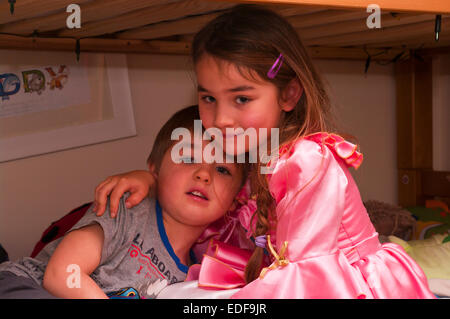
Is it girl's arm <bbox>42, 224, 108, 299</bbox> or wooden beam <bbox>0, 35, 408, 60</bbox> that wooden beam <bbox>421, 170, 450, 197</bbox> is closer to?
wooden beam <bbox>0, 35, 408, 60</bbox>

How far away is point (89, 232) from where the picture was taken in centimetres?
91

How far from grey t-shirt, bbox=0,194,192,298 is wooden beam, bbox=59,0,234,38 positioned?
407 millimetres

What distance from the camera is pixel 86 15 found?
3.43 feet

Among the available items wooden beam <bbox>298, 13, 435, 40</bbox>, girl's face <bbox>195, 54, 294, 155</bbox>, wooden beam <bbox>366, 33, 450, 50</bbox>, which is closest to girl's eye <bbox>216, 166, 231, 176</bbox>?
girl's face <bbox>195, 54, 294, 155</bbox>

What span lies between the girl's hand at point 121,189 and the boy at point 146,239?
0.02m

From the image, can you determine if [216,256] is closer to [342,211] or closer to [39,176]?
[342,211]

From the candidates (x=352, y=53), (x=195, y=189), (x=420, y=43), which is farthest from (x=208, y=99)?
(x=420, y=43)

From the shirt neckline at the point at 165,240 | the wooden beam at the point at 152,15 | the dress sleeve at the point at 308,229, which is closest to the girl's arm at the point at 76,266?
the shirt neckline at the point at 165,240

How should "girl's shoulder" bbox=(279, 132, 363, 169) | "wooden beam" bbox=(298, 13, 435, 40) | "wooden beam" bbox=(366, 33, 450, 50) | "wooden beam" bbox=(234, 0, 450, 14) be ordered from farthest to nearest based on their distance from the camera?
"wooden beam" bbox=(366, 33, 450, 50) < "wooden beam" bbox=(298, 13, 435, 40) < "girl's shoulder" bbox=(279, 132, 363, 169) < "wooden beam" bbox=(234, 0, 450, 14)

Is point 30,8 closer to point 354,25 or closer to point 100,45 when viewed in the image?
point 100,45

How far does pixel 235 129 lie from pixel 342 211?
9.7 inches

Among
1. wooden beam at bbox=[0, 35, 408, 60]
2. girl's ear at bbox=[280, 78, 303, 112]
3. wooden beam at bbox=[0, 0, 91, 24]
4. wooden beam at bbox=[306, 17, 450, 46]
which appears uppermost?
wooden beam at bbox=[0, 0, 91, 24]

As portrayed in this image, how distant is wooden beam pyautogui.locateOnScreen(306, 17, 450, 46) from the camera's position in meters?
1.24
